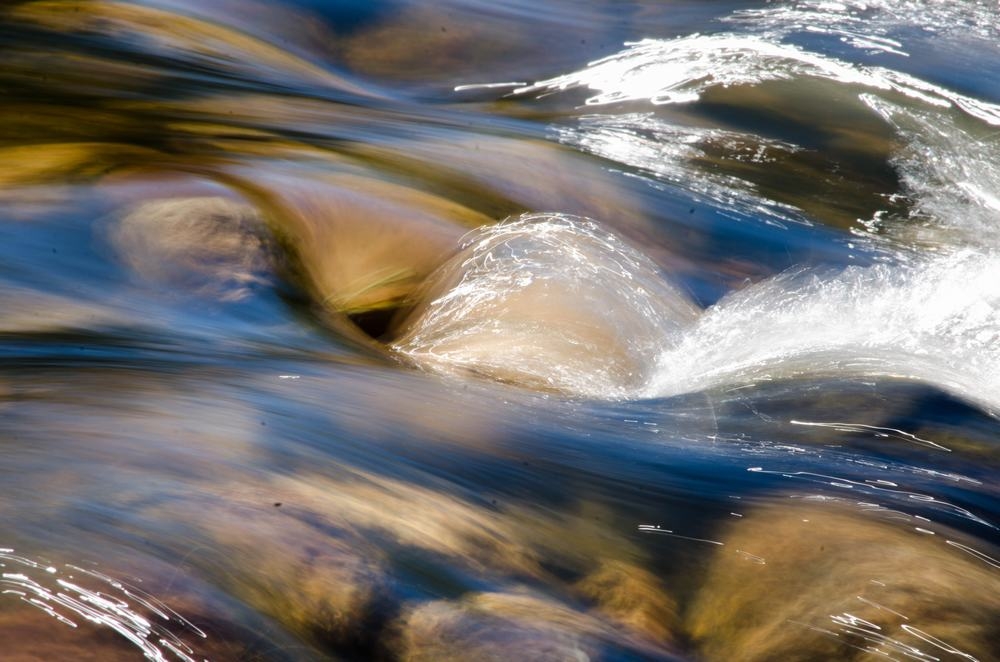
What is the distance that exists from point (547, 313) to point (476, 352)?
0.37m

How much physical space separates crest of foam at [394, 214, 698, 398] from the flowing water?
0.06 feet

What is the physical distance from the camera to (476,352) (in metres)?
3.92

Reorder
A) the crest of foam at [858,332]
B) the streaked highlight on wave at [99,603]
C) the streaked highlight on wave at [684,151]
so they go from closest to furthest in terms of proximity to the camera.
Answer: the streaked highlight on wave at [99,603] → the crest of foam at [858,332] → the streaked highlight on wave at [684,151]

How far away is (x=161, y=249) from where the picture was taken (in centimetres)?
389

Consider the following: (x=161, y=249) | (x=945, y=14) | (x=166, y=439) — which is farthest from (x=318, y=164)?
(x=945, y=14)

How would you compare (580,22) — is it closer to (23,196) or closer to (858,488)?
(23,196)

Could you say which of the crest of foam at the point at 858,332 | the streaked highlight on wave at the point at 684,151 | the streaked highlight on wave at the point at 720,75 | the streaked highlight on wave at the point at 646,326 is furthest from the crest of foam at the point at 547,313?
the streaked highlight on wave at the point at 720,75

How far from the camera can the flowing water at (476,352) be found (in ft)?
7.63

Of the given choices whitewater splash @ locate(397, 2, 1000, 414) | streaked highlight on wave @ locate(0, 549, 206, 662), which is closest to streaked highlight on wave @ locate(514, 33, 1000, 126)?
whitewater splash @ locate(397, 2, 1000, 414)

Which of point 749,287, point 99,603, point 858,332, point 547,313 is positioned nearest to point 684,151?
point 749,287

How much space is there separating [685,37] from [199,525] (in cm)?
675

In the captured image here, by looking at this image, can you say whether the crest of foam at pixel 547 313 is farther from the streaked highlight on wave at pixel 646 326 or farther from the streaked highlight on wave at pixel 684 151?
the streaked highlight on wave at pixel 684 151

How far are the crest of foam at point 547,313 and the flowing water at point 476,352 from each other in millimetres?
18

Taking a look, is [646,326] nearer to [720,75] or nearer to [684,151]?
[684,151]
